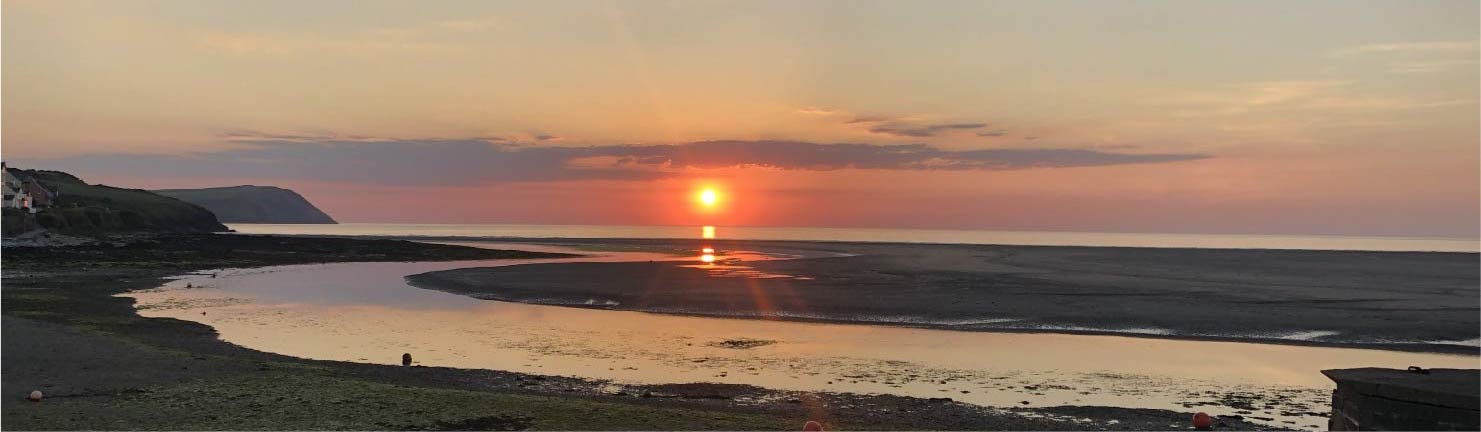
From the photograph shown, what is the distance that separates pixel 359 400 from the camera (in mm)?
17531

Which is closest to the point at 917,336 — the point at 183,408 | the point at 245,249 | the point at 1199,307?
the point at 1199,307

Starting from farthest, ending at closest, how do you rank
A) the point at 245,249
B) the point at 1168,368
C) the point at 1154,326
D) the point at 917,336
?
the point at 245,249, the point at 1154,326, the point at 917,336, the point at 1168,368

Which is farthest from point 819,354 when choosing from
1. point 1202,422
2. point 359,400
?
point 359,400

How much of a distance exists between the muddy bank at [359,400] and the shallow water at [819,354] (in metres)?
2.04

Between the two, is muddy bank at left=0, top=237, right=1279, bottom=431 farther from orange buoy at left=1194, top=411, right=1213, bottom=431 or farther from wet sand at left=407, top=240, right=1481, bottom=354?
wet sand at left=407, top=240, right=1481, bottom=354

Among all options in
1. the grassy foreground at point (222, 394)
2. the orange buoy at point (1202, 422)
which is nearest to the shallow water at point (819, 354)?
the orange buoy at point (1202, 422)

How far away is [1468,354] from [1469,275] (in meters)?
46.6

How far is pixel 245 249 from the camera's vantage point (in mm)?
99938

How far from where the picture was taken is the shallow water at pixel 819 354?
2209 cm

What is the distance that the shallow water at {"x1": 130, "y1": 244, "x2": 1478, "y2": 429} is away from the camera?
22.1 meters

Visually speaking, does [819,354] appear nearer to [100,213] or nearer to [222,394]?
[222,394]

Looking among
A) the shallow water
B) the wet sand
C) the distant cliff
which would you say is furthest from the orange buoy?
the distant cliff

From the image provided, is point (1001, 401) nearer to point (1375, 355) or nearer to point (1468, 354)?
point (1375, 355)

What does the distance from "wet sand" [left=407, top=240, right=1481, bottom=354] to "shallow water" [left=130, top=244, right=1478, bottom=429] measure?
125 inches
